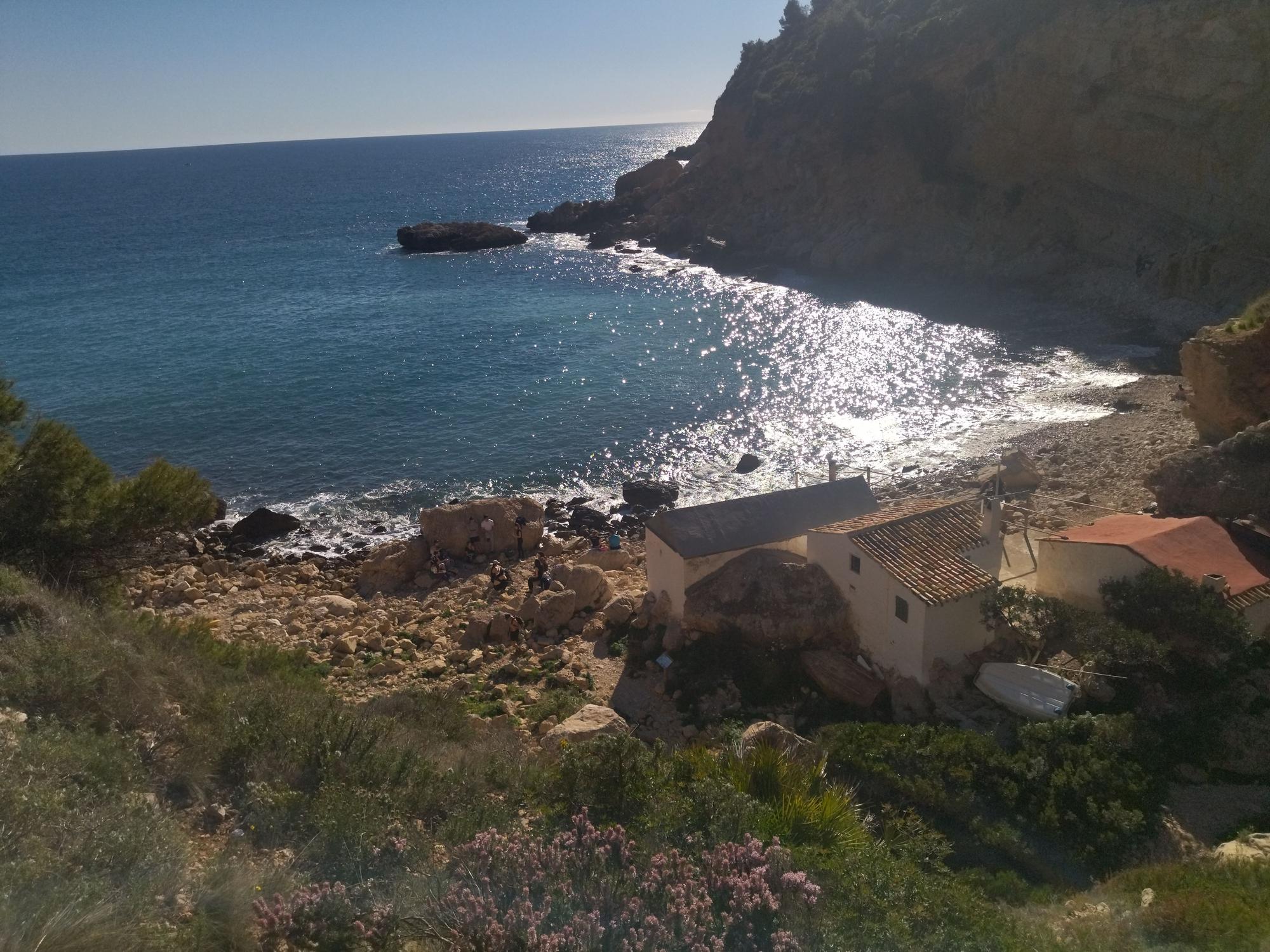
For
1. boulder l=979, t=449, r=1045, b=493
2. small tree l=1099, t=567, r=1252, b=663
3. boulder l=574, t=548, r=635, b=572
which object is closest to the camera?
small tree l=1099, t=567, r=1252, b=663

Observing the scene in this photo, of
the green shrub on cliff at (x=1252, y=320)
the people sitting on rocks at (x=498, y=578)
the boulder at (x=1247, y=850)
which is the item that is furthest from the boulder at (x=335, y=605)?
the green shrub on cliff at (x=1252, y=320)

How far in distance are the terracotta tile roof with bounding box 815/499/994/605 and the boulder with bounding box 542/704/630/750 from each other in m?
5.50

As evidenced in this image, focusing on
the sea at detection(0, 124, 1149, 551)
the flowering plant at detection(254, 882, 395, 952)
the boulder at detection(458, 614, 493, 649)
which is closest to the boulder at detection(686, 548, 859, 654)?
the boulder at detection(458, 614, 493, 649)

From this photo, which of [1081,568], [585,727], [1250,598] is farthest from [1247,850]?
[585,727]

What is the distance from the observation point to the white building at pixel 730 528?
18.7 metres

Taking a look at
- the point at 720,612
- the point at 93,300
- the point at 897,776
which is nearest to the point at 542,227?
the point at 93,300

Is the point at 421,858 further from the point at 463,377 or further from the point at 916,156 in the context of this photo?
the point at 916,156

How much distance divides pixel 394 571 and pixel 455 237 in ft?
196

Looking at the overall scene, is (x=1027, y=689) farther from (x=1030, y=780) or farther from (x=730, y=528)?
(x=730, y=528)

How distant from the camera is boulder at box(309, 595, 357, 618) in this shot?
22.7 meters

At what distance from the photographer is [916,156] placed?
188 ft

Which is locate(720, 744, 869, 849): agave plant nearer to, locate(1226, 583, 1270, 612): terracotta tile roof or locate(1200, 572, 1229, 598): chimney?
locate(1200, 572, 1229, 598): chimney

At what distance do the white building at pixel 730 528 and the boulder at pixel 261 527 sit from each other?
14708mm

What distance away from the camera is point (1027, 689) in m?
14.4
